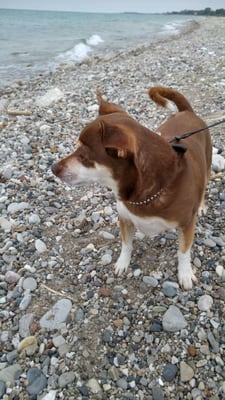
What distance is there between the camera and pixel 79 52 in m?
17.3

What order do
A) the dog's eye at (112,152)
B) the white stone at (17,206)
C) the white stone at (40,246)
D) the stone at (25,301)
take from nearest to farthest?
the dog's eye at (112,152)
the stone at (25,301)
the white stone at (40,246)
the white stone at (17,206)

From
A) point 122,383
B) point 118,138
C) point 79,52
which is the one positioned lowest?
point 79,52

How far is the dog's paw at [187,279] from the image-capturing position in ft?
11.1

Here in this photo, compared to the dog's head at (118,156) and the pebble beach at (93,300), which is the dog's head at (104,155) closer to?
the dog's head at (118,156)

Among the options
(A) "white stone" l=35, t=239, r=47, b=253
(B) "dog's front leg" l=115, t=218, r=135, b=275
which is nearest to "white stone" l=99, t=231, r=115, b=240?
(B) "dog's front leg" l=115, t=218, r=135, b=275

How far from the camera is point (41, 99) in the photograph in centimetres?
838

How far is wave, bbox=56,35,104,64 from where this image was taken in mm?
15258

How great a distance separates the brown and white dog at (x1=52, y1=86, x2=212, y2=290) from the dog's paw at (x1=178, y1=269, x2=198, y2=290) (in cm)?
1

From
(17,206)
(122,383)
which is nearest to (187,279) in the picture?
(122,383)

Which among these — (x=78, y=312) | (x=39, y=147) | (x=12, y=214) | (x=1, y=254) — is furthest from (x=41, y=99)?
(x=78, y=312)

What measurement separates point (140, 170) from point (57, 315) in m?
1.53

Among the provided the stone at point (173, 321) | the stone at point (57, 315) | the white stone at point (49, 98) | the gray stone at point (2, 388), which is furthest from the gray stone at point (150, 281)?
the white stone at point (49, 98)

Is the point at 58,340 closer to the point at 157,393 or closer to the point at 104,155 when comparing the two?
the point at 157,393

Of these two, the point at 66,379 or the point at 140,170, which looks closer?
the point at 140,170
